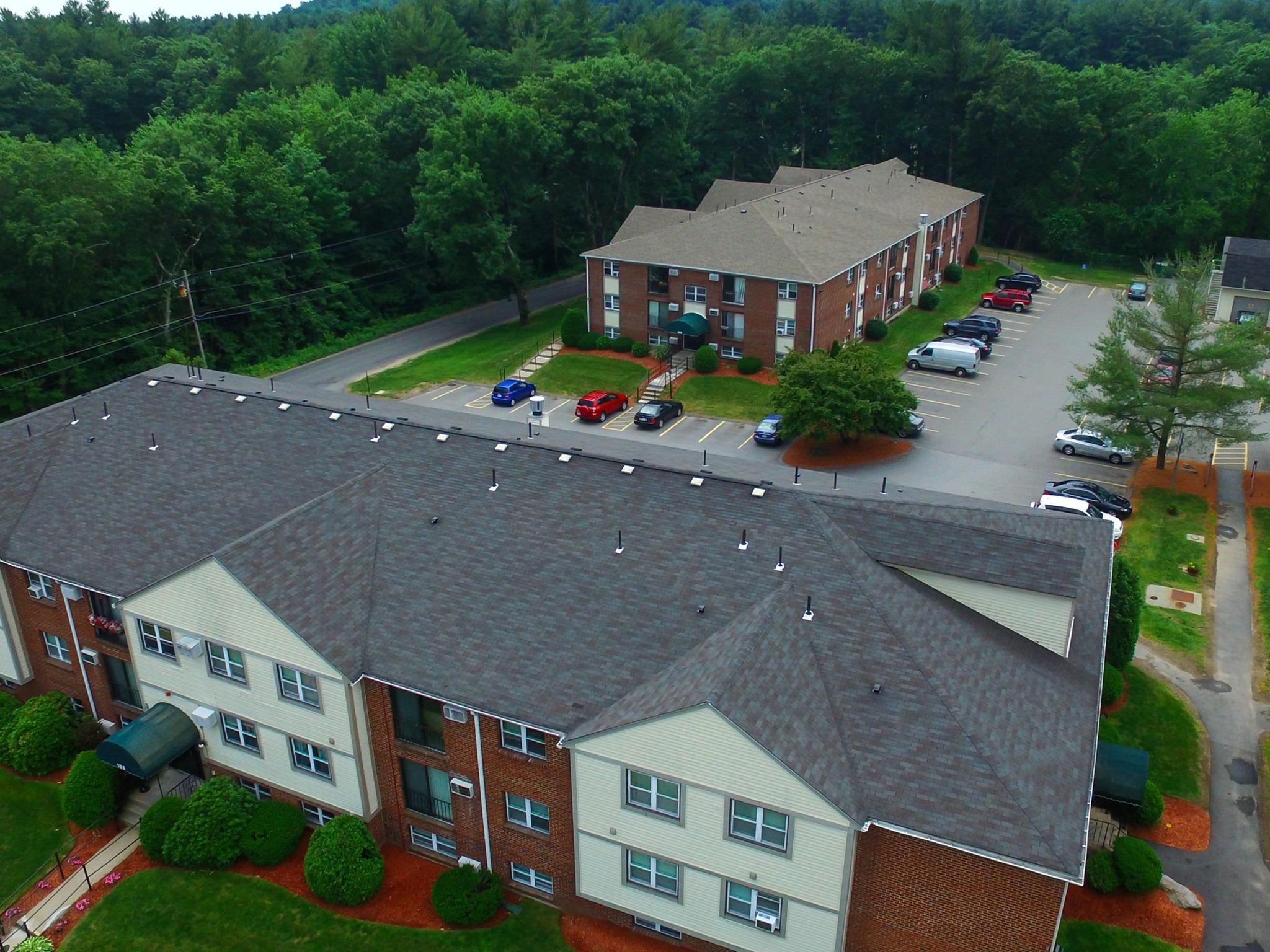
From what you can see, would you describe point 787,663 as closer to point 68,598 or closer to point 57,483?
point 68,598

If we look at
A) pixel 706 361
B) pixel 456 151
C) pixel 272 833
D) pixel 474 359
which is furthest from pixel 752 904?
pixel 456 151

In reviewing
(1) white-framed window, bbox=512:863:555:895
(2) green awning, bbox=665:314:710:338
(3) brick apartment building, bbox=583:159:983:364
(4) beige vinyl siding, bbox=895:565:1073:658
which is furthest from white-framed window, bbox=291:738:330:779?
(3) brick apartment building, bbox=583:159:983:364

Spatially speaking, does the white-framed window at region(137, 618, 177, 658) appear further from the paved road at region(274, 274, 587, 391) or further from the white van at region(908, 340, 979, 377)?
the white van at region(908, 340, 979, 377)

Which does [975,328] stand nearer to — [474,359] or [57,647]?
[474,359]

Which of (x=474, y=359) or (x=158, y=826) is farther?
(x=474, y=359)

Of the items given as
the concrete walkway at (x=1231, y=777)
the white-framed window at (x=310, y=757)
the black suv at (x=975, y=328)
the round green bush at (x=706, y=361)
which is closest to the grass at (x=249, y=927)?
the white-framed window at (x=310, y=757)

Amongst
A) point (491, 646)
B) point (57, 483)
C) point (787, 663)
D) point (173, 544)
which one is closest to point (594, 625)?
point (491, 646)
